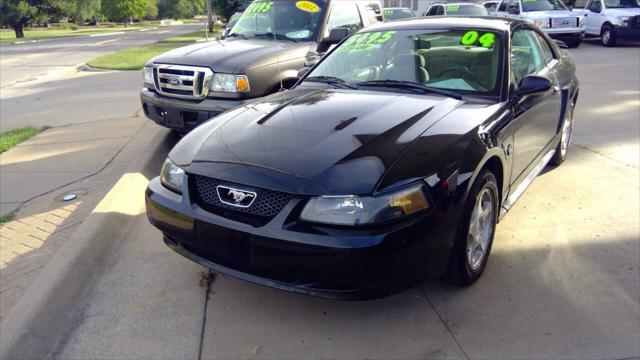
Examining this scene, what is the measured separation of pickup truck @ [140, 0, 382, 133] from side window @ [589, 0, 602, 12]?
16806mm

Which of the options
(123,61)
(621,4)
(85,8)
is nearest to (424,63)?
(123,61)

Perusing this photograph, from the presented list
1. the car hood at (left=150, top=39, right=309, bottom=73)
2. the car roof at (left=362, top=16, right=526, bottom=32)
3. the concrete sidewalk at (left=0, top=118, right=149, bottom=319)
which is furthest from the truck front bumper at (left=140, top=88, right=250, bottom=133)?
the car roof at (left=362, top=16, right=526, bottom=32)

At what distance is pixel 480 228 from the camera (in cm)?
339

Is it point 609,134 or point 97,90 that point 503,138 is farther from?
point 97,90

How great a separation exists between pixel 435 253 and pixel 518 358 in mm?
656

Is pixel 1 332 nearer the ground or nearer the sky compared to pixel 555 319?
nearer the sky

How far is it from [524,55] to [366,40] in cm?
132

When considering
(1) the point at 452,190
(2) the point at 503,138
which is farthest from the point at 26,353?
(2) the point at 503,138

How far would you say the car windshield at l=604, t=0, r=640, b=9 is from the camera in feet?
62.7

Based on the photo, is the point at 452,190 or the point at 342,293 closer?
the point at 342,293

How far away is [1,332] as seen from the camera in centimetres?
291

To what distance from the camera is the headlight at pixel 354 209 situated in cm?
261

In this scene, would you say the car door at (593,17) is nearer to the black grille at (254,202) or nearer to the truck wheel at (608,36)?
the truck wheel at (608,36)

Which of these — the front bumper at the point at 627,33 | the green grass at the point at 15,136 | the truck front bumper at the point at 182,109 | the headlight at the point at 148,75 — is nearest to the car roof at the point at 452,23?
the truck front bumper at the point at 182,109
